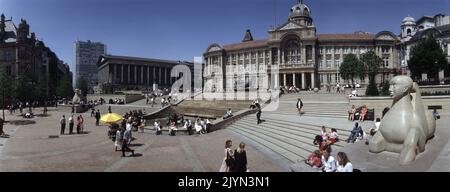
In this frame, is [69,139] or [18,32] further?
[18,32]

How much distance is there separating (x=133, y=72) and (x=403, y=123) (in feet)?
408

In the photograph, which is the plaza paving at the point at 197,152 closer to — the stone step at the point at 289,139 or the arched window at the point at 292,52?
the stone step at the point at 289,139

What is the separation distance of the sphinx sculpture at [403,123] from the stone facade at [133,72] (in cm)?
11077

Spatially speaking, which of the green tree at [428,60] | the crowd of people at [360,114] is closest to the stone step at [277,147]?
the crowd of people at [360,114]

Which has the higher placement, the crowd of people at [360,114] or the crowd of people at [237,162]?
the crowd of people at [360,114]

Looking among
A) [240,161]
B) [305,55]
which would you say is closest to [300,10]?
[305,55]

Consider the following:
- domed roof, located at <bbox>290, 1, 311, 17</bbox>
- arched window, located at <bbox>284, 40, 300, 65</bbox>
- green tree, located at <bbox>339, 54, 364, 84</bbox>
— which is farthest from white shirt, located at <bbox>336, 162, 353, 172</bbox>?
domed roof, located at <bbox>290, 1, 311, 17</bbox>

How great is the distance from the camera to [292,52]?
94.0 metres

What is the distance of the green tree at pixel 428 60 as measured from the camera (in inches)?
2520

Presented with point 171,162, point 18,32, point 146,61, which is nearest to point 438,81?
point 171,162

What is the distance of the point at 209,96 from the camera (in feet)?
184

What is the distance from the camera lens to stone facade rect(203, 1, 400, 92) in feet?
300
